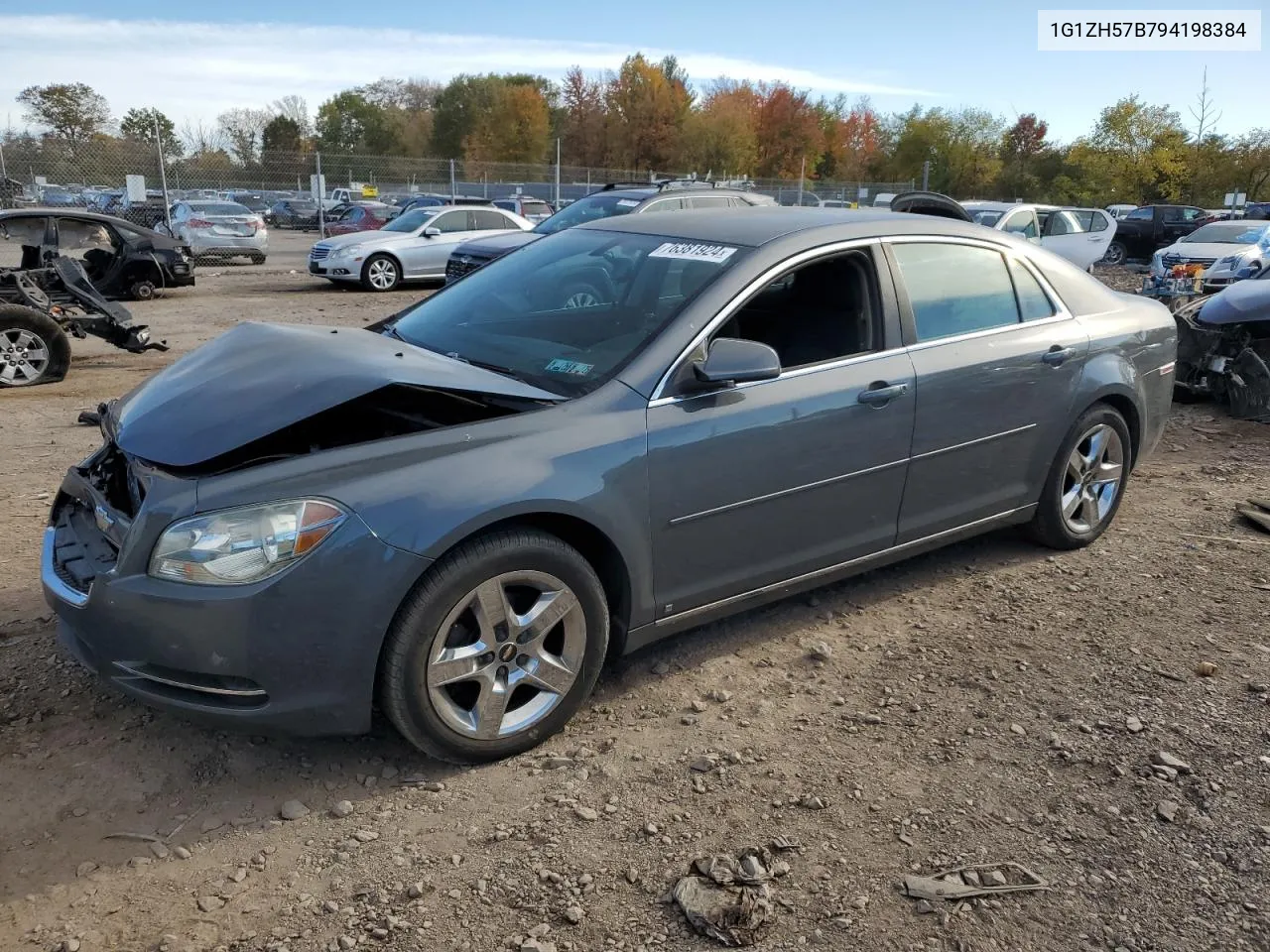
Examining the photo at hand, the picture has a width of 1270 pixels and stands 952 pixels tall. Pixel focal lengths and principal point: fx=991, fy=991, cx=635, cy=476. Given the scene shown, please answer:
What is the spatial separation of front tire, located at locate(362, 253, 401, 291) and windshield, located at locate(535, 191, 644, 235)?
462cm

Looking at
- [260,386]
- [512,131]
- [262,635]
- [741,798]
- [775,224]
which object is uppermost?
[512,131]

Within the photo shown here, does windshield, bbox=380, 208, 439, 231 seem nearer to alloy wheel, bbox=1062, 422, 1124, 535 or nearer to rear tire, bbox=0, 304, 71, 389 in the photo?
rear tire, bbox=0, 304, 71, 389

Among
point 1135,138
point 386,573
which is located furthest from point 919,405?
point 1135,138

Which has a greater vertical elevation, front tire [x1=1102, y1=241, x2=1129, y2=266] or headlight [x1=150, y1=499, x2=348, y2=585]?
front tire [x1=1102, y1=241, x2=1129, y2=266]

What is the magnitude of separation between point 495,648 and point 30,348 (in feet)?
24.4

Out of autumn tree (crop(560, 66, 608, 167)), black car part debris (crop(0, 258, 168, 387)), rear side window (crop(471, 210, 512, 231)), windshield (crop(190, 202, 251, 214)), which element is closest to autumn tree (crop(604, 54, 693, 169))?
autumn tree (crop(560, 66, 608, 167))

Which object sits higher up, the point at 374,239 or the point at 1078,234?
the point at 374,239

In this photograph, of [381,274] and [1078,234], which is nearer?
[381,274]

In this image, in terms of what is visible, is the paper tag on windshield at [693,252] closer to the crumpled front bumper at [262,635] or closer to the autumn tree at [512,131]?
the crumpled front bumper at [262,635]

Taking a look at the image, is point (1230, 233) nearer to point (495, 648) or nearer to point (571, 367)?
point (571, 367)

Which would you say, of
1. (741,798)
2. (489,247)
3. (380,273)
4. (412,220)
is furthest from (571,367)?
(412,220)

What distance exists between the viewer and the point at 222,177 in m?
28.7

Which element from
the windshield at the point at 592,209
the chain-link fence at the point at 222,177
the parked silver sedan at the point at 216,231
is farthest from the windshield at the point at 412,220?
the chain-link fence at the point at 222,177

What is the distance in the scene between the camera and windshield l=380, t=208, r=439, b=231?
700 inches
